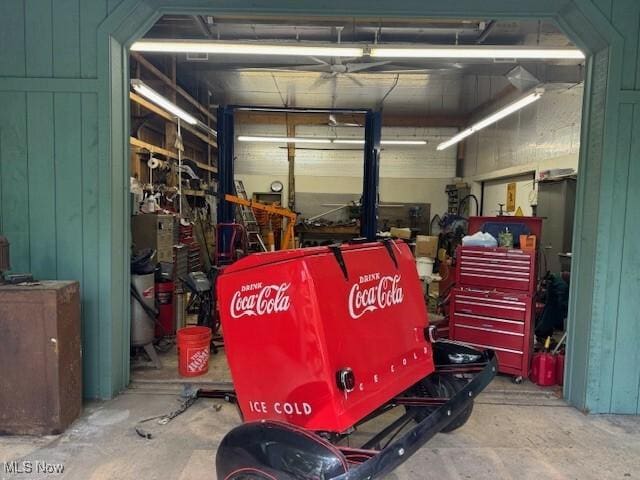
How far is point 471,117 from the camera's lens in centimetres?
991

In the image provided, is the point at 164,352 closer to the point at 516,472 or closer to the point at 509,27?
the point at 516,472

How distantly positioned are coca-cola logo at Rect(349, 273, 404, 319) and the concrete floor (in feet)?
2.84

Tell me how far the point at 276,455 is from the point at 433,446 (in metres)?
1.18

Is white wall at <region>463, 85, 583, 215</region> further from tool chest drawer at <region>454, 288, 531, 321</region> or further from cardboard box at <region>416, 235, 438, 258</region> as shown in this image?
tool chest drawer at <region>454, 288, 531, 321</region>

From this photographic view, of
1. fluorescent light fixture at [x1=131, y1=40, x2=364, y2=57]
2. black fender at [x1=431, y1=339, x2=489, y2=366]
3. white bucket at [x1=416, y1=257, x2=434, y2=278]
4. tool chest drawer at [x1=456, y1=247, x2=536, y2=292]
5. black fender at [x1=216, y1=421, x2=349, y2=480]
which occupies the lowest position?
black fender at [x1=216, y1=421, x2=349, y2=480]

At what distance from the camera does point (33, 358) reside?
7.26 feet

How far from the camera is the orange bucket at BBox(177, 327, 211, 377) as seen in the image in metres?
3.14

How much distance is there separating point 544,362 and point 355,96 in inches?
268

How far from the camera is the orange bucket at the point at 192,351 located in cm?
314

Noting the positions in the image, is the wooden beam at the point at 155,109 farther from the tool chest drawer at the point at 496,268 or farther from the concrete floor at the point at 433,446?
the tool chest drawer at the point at 496,268

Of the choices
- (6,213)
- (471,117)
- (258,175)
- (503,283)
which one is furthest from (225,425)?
(471,117)

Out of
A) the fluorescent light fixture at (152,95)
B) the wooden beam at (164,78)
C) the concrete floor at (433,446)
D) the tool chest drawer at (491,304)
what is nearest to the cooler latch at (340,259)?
the concrete floor at (433,446)

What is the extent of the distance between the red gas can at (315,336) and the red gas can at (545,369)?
5.11 feet

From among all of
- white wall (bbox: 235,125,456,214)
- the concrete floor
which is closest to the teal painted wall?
the concrete floor
